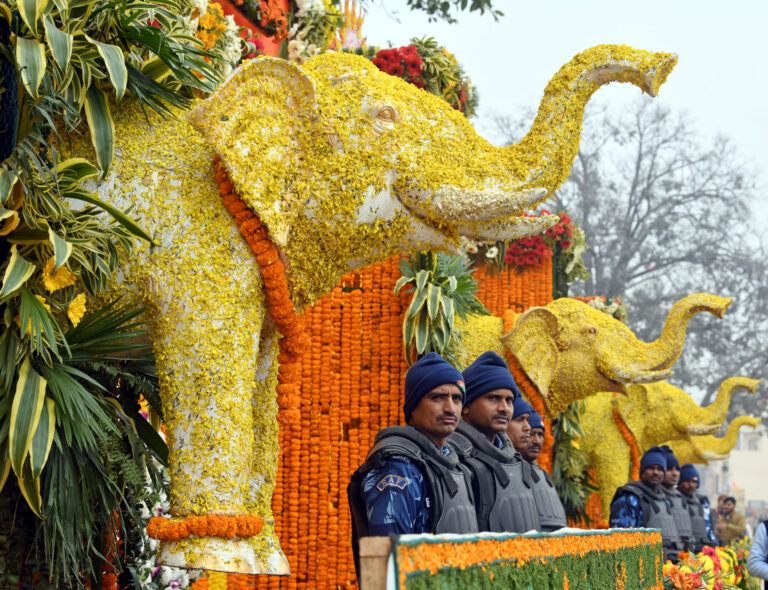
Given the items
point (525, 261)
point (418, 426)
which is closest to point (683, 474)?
point (525, 261)

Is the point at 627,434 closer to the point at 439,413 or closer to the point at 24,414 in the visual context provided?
the point at 439,413

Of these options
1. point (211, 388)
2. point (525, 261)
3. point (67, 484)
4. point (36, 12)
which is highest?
point (525, 261)

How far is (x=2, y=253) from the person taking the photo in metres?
3.22

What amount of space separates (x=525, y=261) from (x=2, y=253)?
6755 mm

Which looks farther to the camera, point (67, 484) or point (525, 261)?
point (525, 261)

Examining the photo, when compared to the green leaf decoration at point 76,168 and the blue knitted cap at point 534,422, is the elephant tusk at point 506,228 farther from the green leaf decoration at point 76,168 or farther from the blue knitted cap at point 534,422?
the blue knitted cap at point 534,422

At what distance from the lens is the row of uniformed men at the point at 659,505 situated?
7.39 meters

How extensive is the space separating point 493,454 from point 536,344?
3.42m

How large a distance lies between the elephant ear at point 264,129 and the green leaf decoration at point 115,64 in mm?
269

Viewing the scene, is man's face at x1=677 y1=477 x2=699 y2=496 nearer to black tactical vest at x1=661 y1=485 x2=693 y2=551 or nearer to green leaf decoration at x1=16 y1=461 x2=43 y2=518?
black tactical vest at x1=661 y1=485 x2=693 y2=551

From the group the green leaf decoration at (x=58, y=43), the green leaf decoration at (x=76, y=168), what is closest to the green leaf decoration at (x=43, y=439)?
the green leaf decoration at (x=76, y=168)

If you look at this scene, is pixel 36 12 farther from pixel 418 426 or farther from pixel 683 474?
pixel 683 474

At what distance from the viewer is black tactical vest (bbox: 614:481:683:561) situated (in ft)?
24.7

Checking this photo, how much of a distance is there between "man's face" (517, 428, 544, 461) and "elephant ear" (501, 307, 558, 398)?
Answer: 1750mm
